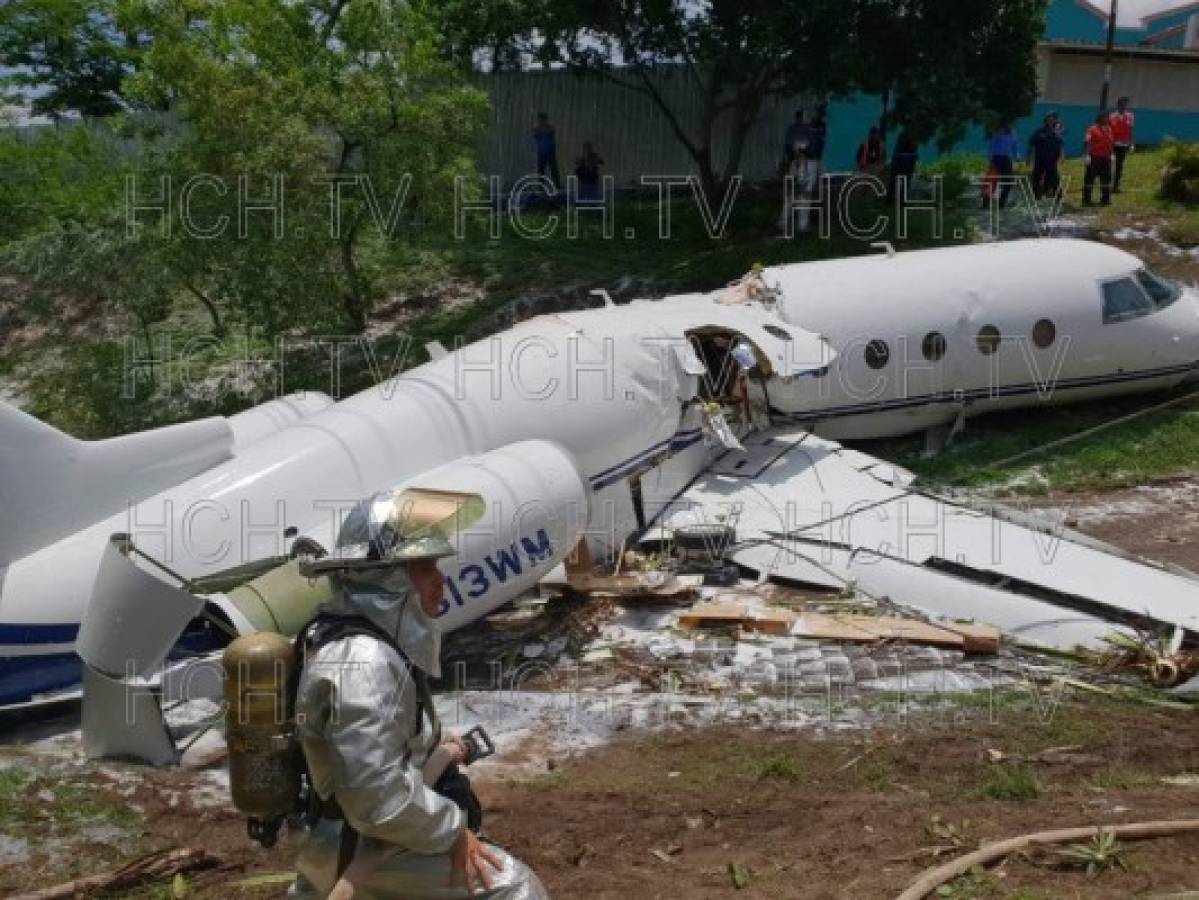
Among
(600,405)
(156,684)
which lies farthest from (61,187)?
(156,684)

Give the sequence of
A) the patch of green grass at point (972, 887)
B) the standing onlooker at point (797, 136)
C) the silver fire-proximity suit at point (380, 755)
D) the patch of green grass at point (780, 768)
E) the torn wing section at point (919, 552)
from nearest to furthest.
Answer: the silver fire-proximity suit at point (380, 755) → the patch of green grass at point (972, 887) → the patch of green grass at point (780, 768) → the torn wing section at point (919, 552) → the standing onlooker at point (797, 136)

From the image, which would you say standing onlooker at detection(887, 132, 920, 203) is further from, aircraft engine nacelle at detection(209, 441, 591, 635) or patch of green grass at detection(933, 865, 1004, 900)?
patch of green grass at detection(933, 865, 1004, 900)

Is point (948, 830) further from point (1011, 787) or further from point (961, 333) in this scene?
point (961, 333)

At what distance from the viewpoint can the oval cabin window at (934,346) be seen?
15.6m

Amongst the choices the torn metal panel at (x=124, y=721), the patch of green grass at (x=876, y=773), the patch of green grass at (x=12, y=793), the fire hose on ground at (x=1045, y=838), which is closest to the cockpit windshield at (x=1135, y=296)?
the patch of green grass at (x=876, y=773)

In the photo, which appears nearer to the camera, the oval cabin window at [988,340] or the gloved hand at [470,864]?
the gloved hand at [470,864]

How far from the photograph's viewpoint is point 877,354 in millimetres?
15398

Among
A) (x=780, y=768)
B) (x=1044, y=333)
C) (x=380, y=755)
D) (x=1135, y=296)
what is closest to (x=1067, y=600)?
(x=780, y=768)

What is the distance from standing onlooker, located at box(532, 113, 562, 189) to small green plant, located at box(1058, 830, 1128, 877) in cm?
2312

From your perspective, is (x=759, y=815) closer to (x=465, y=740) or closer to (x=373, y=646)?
(x=465, y=740)

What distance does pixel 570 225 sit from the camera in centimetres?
2691

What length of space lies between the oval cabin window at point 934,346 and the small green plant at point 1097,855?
969 centimetres

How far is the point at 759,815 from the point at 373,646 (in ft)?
13.0

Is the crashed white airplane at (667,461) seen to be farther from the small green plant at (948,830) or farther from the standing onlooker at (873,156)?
the standing onlooker at (873,156)
